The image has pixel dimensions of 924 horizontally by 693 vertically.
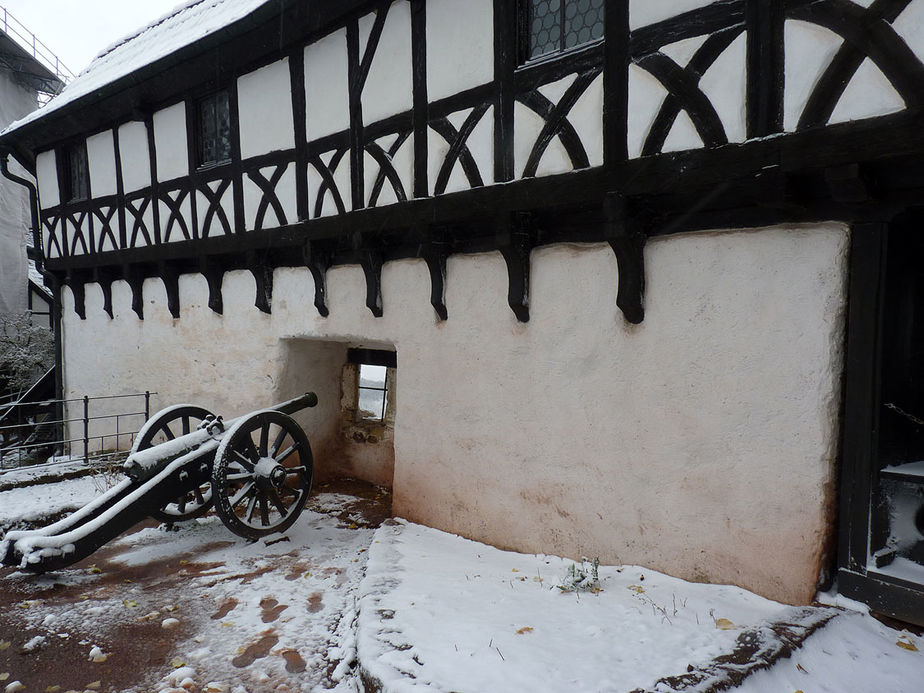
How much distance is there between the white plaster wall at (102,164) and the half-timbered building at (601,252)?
1.49 meters

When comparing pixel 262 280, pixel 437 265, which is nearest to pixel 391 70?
pixel 437 265

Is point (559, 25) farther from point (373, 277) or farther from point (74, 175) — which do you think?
point (74, 175)

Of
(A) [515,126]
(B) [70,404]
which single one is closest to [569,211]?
(A) [515,126]

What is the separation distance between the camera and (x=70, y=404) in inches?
396

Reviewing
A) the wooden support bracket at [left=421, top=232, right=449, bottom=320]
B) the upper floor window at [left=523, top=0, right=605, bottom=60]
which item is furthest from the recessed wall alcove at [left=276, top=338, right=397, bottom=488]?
the upper floor window at [left=523, top=0, right=605, bottom=60]

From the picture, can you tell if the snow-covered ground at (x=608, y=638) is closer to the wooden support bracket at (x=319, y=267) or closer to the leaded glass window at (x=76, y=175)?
the wooden support bracket at (x=319, y=267)

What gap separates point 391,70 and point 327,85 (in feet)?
3.19

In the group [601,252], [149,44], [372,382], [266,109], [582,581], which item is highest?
[149,44]

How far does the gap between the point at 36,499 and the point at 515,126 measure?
6136mm

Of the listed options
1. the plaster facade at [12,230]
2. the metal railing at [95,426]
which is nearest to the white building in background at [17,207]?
the plaster facade at [12,230]

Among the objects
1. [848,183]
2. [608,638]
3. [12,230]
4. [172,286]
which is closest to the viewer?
[848,183]

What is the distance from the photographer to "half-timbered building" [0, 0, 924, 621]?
10.4 feet

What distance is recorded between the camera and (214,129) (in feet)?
24.2

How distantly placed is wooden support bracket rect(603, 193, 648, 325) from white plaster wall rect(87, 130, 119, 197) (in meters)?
7.80
